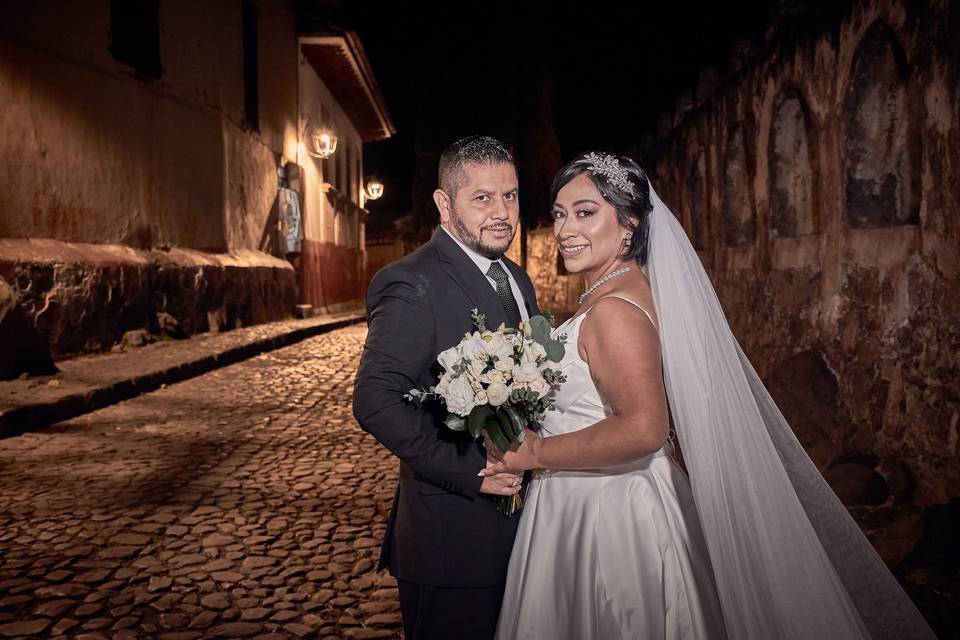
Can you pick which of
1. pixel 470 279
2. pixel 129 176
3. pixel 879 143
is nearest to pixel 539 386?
pixel 470 279

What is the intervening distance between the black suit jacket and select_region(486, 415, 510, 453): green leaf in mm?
113

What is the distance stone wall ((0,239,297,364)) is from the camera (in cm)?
746

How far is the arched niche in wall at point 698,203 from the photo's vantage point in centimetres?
909

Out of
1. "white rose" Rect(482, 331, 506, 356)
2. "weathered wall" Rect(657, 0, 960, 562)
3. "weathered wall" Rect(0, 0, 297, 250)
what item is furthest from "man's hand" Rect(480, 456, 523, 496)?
"weathered wall" Rect(0, 0, 297, 250)

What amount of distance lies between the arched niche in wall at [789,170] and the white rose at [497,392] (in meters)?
5.51

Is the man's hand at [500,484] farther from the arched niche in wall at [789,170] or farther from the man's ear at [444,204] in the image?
the arched niche in wall at [789,170]

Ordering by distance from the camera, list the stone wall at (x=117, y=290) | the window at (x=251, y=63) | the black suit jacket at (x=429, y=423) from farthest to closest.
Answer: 1. the window at (x=251, y=63)
2. the stone wall at (x=117, y=290)
3. the black suit jacket at (x=429, y=423)

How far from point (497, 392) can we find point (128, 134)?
10114 mm

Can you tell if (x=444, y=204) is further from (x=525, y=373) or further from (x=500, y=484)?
(x=500, y=484)

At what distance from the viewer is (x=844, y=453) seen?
4.77 metres

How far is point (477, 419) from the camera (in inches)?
65.4

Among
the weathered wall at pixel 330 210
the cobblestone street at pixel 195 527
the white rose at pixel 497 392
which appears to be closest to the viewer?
the white rose at pixel 497 392

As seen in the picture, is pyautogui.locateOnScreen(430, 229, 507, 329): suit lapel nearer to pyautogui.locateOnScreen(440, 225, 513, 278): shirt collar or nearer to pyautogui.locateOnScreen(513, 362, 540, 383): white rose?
pyautogui.locateOnScreen(440, 225, 513, 278): shirt collar

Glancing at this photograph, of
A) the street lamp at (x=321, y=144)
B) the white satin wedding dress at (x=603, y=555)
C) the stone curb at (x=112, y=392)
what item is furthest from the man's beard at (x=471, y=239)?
the street lamp at (x=321, y=144)
